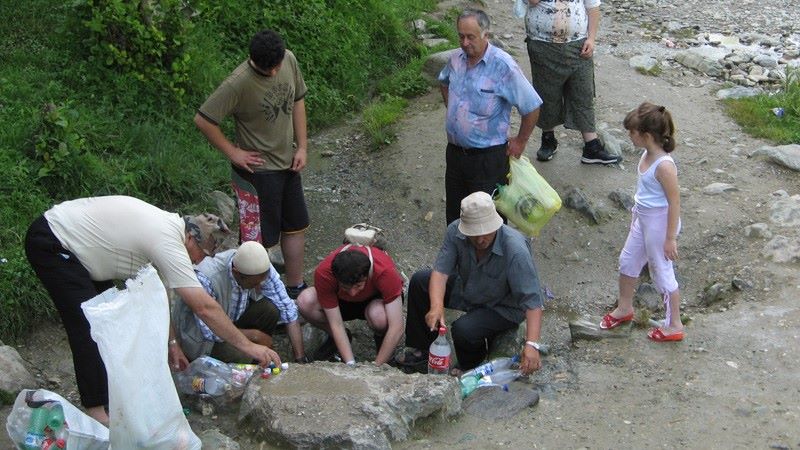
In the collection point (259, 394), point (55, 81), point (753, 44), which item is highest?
point (55, 81)

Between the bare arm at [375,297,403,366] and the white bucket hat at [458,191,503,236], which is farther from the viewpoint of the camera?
the bare arm at [375,297,403,366]

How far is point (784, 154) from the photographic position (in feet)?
25.6

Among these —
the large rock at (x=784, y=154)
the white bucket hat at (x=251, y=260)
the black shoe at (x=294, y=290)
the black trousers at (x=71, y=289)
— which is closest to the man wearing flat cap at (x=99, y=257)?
the black trousers at (x=71, y=289)

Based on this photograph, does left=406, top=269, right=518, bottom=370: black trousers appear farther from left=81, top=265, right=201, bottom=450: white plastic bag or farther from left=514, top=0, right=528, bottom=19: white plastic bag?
left=514, top=0, right=528, bottom=19: white plastic bag

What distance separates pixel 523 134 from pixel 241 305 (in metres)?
2.06

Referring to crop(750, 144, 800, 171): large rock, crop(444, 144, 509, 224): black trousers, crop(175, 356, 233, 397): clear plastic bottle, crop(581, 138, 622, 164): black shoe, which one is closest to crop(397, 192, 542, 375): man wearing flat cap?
crop(444, 144, 509, 224): black trousers

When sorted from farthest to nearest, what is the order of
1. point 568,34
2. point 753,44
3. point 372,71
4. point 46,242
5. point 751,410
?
point 753,44 < point 372,71 < point 568,34 < point 751,410 < point 46,242

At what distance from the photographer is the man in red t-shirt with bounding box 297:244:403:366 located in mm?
5344

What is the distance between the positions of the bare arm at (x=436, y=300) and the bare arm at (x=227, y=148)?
4.36ft

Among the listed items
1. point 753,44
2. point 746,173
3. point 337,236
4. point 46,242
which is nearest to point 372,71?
point 337,236

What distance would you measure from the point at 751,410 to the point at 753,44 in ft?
24.5

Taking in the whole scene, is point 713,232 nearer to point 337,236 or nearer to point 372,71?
point 337,236

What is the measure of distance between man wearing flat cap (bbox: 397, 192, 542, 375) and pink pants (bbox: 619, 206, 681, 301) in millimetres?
616

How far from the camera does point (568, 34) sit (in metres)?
6.95
